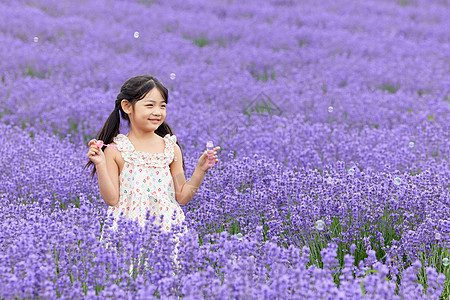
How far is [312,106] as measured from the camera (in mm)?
6848

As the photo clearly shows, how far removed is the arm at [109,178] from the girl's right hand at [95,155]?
0.07 ft

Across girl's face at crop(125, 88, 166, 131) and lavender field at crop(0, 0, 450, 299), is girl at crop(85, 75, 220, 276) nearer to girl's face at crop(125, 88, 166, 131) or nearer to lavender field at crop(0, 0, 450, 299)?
girl's face at crop(125, 88, 166, 131)

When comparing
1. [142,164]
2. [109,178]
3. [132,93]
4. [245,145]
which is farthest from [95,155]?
[245,145]

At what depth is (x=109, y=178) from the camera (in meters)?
3.16

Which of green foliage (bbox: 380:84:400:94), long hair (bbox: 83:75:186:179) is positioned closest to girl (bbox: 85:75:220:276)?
long hair (bbox: 83:75:186:179)

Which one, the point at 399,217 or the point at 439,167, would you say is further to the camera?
the point at 439,167

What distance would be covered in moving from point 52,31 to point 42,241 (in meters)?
7.97

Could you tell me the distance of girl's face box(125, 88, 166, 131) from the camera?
3.25 meters

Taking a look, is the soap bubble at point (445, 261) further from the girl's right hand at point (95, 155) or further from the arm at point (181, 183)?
the girl's right hand at point (95, 155)

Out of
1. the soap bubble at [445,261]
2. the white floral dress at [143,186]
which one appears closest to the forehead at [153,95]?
the white floral dress at [143,186]

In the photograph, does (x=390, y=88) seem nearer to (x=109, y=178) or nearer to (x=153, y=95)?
(x=153, y=95)

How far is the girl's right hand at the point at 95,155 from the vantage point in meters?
3.03

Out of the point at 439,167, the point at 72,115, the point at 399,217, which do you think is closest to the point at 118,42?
the point at 72,115

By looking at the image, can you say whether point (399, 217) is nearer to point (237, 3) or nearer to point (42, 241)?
point (42, 241)
